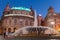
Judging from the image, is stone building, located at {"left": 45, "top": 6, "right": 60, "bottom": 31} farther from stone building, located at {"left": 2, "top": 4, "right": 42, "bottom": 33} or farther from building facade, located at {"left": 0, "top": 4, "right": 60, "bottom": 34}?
stone building, located at {"left": 2, "top": 4, "right": 42, "bottom": 33}

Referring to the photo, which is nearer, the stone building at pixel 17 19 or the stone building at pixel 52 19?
the stone building at pixel 52 19

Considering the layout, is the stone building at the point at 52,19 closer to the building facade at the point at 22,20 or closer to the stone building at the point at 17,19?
the building facade at the point at 22,20

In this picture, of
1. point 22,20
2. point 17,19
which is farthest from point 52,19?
point 17,19

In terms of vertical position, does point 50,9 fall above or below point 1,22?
above

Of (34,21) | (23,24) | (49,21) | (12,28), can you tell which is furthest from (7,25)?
(49,21)

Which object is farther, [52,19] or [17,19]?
[17,19]

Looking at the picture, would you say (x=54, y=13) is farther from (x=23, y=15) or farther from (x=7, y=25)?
(x=7, y=25)

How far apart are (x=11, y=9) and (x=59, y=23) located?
133 inches

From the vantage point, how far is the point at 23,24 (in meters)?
11.3

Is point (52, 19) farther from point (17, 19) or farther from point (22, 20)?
point (17, 19)

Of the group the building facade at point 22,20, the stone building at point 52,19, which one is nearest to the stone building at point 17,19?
the building facade at point 22,20

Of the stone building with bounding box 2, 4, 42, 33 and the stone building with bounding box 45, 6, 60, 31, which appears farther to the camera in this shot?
the stone building with bounding box 2, 4, 42, 33

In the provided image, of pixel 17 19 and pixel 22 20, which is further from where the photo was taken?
pixel 17 19

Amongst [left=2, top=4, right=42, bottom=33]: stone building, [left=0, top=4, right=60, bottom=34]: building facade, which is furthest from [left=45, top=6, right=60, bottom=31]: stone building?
[left=2, top=4, right=42, bottom=33]: stone building
